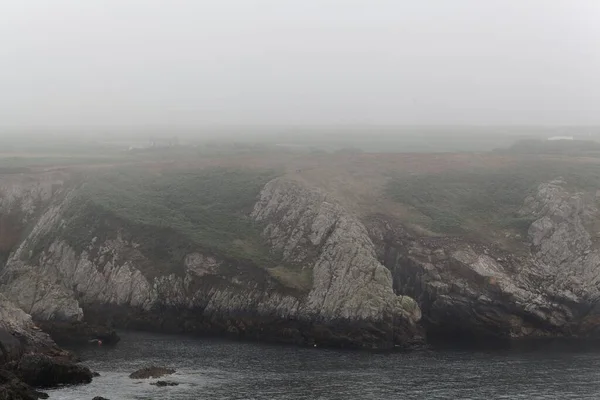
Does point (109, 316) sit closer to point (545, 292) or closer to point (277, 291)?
point (277, 291)

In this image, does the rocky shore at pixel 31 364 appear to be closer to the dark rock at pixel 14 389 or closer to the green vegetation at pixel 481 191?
the dark rock at pixel 14 389

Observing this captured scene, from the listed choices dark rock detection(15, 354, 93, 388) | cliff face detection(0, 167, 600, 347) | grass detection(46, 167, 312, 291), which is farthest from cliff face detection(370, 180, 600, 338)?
dark rock detection(15, 354, 93, 388)

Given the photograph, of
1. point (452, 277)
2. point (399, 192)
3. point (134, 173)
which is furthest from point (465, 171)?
point (134, 173)

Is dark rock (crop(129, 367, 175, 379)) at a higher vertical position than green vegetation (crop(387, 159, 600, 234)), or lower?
lower

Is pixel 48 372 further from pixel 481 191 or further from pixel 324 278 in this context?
pixel 481 191

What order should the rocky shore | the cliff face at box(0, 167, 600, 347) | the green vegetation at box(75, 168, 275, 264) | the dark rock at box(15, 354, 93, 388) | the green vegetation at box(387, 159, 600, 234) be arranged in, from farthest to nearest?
1. the green vegetation at box(387, 159, 600, 234)
2. the green vegetation at box(75, 168, 275, 264)
3. the cliff face at box(0, 167, 600, 347)
4. the dark rock at box(15, 354, 93, 388)
5. the rocky shore

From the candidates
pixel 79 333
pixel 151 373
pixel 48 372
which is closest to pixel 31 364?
pixel 48 372

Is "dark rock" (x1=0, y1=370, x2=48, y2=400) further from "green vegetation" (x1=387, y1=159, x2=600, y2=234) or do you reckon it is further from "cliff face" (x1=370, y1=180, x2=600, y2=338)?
"green vegetation" (x1=387, y1=159, x2=600, y2=234)
